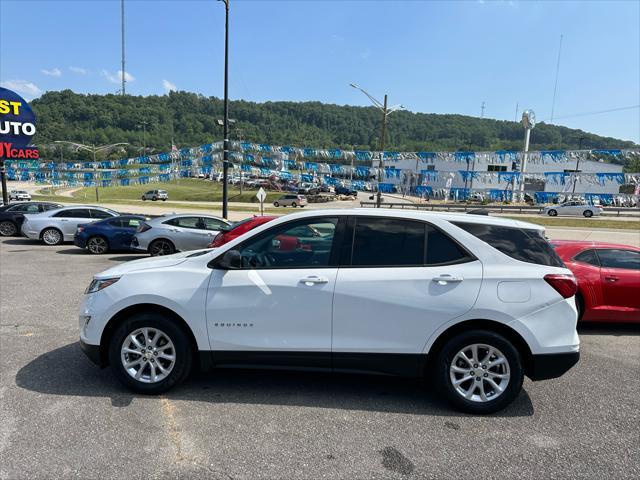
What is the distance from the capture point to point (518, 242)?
379cm

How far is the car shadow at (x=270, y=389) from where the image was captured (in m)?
3.82

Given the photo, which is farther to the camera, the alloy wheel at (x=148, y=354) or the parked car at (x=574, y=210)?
the parked car at (x=574, y=210)

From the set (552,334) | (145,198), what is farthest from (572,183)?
(552,334)

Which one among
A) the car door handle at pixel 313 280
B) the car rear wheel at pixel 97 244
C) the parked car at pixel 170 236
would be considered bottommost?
the car rear wheel at pixel 97 244

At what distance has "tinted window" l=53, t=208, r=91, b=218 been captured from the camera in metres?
14.9

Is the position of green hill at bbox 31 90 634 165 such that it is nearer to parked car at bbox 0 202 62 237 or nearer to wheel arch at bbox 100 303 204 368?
parked car at bbox 0 202 62 237

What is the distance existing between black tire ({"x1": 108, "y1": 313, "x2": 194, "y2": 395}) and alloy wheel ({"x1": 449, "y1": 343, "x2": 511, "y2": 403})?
2.30m

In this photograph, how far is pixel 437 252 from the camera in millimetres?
3730

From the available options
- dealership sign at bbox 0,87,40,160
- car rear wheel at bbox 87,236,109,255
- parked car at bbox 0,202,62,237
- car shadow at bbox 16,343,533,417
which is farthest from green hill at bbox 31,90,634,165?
car shadow at bbox 16,343,533,417

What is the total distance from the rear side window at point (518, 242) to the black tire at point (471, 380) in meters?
0.73

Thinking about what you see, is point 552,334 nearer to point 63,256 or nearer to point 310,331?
point 310,331

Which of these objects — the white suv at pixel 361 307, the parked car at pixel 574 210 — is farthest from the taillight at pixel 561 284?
the parked car at pixel 574 210

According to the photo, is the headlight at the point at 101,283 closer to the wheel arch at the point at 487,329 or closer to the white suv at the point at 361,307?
the white suv at the point at 361,307

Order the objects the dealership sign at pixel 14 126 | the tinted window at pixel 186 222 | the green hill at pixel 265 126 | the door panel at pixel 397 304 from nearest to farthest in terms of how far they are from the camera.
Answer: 1. the door panel at pixel 397 304
2. the tinted window at pixel 186 222
3. the dealership sign at pixel 14 126
4. the green hill at pixel 265 126
